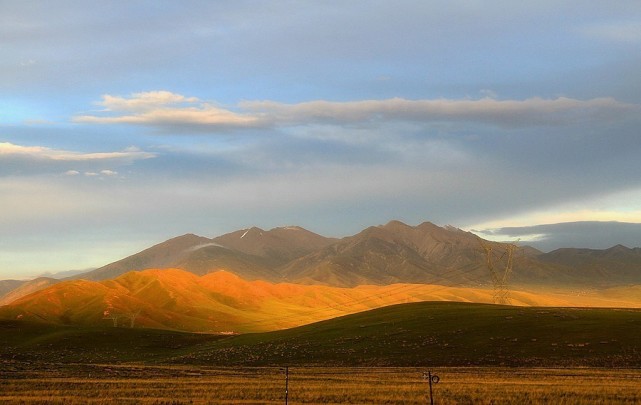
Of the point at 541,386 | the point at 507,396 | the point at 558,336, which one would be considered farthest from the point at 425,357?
the point at 507,396

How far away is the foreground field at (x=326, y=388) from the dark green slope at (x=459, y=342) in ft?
63.0

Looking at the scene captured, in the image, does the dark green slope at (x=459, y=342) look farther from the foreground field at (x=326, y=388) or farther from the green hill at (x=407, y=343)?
the foreground field at (x=326, y=388)

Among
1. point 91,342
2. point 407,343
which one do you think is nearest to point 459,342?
point 407,343

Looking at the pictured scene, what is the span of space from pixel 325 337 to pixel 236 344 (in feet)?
58.2

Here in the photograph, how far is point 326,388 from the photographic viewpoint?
50125 millimetres

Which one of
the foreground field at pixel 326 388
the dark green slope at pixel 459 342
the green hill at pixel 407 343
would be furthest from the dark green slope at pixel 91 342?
the foreground field at pixel 326 388

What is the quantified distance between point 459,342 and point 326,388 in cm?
5103

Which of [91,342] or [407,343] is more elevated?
[407,343]

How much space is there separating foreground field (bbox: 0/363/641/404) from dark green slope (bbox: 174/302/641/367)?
19201 mm

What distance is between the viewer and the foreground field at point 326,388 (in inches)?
1678

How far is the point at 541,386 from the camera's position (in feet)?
166

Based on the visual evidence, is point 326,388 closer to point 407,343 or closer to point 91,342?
point 407,343

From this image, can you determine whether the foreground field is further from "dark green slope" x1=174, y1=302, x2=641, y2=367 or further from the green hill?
the green hill

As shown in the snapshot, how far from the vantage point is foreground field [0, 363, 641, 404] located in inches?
1678
